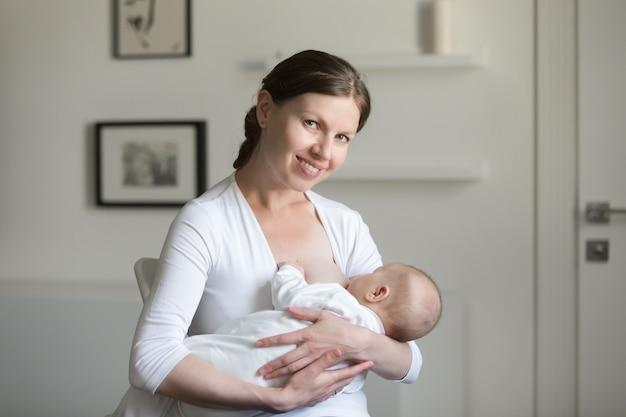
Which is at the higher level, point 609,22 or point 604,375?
point 609,22

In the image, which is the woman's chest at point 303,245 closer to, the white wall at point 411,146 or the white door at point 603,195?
the white wall at point 411,146

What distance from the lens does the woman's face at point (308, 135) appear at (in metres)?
1.72

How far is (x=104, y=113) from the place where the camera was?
3.68 metres

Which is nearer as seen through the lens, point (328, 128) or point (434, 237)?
point (328, 128)

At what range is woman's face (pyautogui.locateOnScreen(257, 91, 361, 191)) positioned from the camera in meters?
1.72

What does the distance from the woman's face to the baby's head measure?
0.27 metres

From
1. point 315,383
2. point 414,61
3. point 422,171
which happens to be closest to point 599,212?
point 422,171

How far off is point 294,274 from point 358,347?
203mm

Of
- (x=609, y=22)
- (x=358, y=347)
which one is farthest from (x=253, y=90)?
(x=358, y=347)

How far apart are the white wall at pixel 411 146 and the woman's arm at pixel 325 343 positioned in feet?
4.76

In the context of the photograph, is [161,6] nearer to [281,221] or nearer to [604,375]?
[281,221]

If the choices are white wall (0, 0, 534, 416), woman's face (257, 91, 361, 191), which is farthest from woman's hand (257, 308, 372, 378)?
white wall (0, 0, 534, 416)

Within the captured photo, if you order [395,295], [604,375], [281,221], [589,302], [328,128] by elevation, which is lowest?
[604,375]

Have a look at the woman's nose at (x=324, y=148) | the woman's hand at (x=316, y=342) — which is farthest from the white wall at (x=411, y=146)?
the woman's nose at (x=324, y=148)
